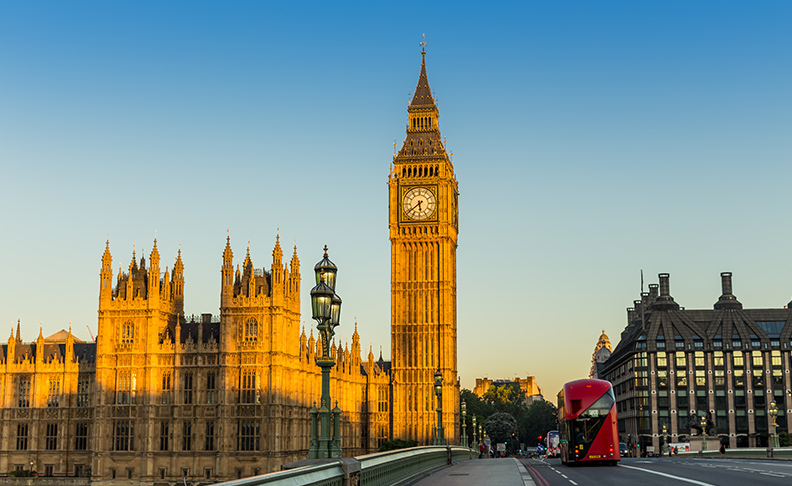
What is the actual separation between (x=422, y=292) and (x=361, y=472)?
320ft

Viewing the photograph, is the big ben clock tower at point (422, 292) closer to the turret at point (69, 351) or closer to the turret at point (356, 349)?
the turret at point (356, 349)

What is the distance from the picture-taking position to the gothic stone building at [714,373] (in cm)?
13088

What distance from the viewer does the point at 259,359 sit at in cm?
8225

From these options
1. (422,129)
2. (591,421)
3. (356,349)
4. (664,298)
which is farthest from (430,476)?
(664,298)

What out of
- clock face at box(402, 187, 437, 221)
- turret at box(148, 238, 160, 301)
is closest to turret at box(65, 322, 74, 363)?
turret at box(148, 238, 160, 301)

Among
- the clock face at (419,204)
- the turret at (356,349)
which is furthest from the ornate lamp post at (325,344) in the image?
the clock face at (419,204)

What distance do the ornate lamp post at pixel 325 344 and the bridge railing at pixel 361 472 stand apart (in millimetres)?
813

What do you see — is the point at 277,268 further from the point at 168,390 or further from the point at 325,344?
the point at 325,344

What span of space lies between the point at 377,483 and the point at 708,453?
5988 cm

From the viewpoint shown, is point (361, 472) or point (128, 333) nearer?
point (361, 472)

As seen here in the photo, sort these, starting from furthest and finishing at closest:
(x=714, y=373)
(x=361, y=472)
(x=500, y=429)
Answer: (x=500, y=429)
(x=714, y=373)
(x=361, y=472)

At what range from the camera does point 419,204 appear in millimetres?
120000

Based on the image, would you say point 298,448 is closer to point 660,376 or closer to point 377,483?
point 377,483

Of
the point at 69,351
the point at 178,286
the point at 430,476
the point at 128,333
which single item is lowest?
the point at 430,476
